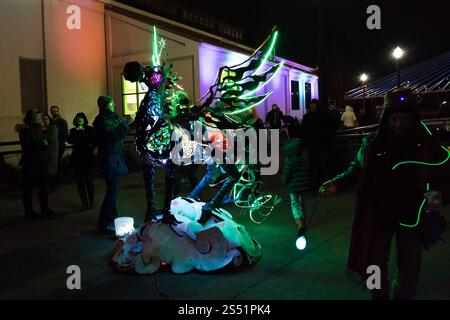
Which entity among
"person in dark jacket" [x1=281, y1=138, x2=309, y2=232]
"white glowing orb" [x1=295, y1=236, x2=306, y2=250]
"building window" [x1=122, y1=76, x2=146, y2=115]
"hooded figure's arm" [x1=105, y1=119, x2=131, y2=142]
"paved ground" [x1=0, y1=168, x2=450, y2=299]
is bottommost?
"paved ground" [x1=0, y1=168, x2=450, y2=299]

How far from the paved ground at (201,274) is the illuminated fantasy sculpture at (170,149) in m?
0.15

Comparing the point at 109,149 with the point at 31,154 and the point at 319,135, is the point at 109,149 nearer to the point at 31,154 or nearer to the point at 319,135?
the point at 31,154

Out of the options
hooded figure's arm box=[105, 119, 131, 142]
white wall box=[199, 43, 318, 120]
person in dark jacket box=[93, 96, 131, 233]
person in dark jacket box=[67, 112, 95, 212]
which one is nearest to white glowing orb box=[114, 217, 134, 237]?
person in dark jacket box=[93, 96, 131, 233]

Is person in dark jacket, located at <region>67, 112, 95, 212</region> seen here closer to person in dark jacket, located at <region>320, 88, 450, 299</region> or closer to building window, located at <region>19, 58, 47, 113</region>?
person in dark jacket, located at <region>320, 88, 450, 299</region>

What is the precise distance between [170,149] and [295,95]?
64.7 feet

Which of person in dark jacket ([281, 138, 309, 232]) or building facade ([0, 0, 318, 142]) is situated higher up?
building facade ([0, 0, 318, 142])

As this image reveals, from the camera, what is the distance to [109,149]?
5.96 metres

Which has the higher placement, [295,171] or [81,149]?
[81,149]

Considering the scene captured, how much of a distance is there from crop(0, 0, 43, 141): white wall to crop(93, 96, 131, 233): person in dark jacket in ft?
24.1

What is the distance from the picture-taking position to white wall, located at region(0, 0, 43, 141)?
11.8 metres

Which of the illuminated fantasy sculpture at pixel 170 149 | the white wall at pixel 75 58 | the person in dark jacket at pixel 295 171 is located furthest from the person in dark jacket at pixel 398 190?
the white wall at pixel 75 58

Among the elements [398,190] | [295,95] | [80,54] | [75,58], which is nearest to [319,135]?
[398,190]

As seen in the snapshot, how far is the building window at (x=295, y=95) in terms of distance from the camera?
22969mm

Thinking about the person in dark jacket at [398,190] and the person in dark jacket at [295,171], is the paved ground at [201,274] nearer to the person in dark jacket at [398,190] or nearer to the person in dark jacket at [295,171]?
the person in dark jacket at [398,190]
